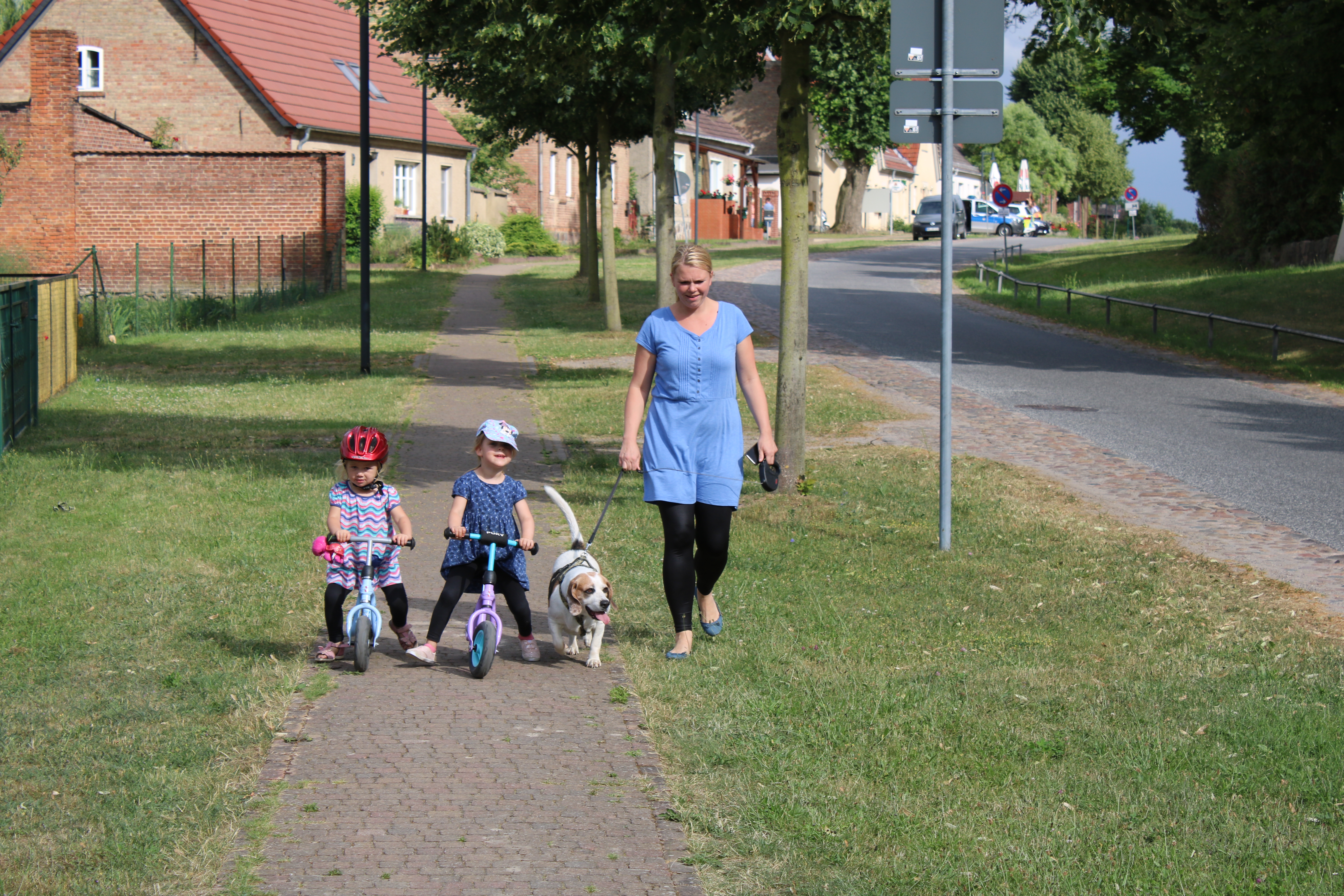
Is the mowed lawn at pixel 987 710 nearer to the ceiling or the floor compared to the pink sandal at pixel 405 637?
nearer to the floor

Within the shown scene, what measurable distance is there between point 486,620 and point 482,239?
151ft

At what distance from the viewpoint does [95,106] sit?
4162cm

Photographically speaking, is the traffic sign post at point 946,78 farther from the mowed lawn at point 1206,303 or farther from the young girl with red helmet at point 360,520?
the mowed lawn at point 1206,303

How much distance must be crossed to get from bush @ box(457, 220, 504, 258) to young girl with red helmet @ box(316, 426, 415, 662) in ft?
144

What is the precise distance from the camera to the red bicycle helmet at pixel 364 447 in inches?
230

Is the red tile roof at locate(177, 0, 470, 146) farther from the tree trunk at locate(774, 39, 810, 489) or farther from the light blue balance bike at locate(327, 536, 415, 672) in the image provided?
the light blue balance bike at locate(327, 536, 415, 672)

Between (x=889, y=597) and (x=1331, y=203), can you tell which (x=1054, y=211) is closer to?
(x=1331, y=203)

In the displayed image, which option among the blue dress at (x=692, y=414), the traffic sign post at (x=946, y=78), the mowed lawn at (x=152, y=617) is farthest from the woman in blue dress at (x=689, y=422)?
the traffic sign post at (x=946, y=78)

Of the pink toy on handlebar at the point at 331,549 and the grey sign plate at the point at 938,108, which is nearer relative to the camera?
the pink toy on handlebar at the point at 331,549

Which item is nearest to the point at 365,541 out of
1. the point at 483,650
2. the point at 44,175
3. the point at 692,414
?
A: the point at 483,650

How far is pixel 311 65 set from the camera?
148ft

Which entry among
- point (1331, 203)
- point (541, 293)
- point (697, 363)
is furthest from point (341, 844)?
point (1331, 203)

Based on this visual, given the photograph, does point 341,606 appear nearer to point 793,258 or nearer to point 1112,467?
point 793,258

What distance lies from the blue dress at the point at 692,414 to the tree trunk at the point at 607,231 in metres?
17.4
